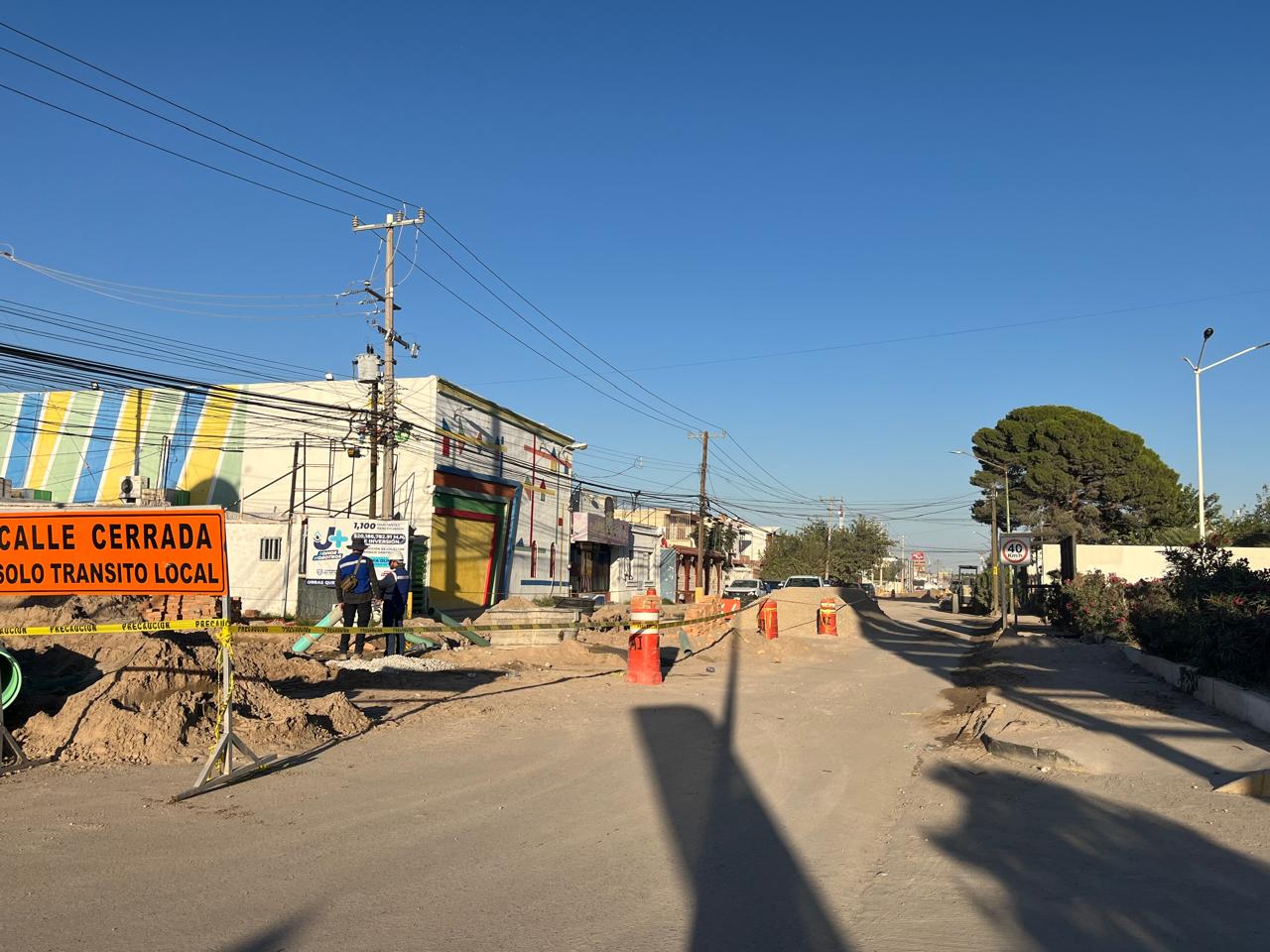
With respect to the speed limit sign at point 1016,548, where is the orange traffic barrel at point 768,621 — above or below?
below

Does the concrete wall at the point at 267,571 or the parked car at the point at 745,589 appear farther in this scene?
the parked car at the point at 745,589

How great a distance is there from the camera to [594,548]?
50906 mm

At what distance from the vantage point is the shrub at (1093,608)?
2177 cm

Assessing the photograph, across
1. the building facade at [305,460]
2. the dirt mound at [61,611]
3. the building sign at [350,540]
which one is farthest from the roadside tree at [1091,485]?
the dirt mound at [61,611]

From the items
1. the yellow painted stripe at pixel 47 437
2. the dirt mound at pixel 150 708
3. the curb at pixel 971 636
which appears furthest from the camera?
the yellow painted stripe at pixel 47 437

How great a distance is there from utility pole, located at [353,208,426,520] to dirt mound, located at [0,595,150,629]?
9.91 m

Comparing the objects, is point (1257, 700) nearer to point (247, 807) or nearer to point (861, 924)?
point (861, 924)

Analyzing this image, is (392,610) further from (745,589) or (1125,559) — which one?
(1125,559)

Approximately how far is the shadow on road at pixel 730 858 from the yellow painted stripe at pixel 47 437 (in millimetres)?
35573

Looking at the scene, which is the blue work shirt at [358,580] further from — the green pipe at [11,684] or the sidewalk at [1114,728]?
the sidewalk at [1114,728]

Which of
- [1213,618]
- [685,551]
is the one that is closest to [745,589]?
[685,551]

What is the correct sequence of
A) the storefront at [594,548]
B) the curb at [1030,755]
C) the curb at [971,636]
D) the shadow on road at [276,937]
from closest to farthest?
the shadow on road at [276,937] < the curb at [1030,755] < the curb at [971,636] < the storefront at [594,548]

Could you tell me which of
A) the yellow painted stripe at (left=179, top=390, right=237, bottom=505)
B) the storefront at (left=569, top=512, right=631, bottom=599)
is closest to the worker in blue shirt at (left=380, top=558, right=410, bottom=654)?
the yellow painted stripe at (left=179, top=390, right=237, bottom=505)

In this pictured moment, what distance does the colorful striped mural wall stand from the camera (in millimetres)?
34875
